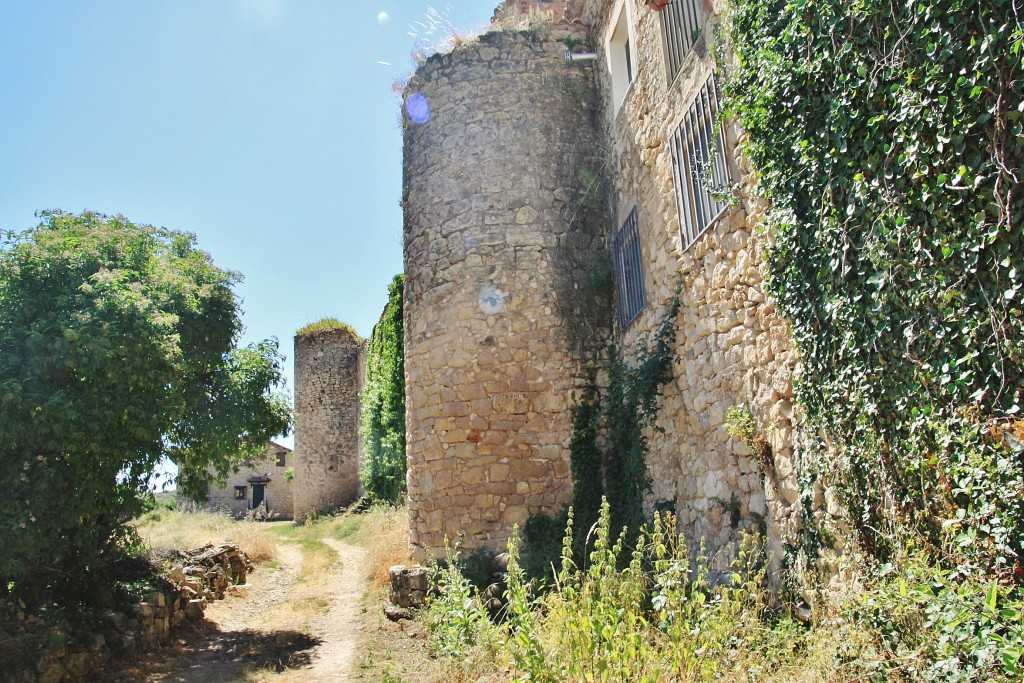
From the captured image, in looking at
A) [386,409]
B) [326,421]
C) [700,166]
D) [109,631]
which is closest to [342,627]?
[109,631]

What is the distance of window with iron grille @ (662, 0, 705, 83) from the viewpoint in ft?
20.5

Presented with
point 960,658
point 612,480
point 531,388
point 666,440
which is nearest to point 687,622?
point 960,658

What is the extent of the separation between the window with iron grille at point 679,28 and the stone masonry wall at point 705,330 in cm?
12

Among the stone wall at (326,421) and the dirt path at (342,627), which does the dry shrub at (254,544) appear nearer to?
the dirt path at (342,627)

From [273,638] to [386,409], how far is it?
8.17 m

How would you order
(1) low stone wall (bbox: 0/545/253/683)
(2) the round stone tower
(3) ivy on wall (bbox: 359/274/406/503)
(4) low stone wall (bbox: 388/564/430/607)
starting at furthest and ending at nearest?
(3) ivy on wall (bbox: 359/274/406/503)
(2) the round stone tower
(4) low stone wall (bbox: 388/564/430/607)
(1) low stone wall (bbox: 0/545/253/683)

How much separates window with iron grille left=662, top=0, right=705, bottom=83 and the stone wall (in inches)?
700

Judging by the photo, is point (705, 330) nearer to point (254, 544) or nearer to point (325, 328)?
point (254, 544)

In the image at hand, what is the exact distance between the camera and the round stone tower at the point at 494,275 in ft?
26.6

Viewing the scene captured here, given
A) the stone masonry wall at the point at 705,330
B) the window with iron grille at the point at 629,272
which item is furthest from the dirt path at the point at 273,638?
the window with iron grille at the point at 629,272

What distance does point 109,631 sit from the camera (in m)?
7.00

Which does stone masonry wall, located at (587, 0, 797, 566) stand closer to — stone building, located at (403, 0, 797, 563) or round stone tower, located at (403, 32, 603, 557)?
stone building, located at (403, 0, 797, 563)

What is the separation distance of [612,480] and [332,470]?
55.1 feet

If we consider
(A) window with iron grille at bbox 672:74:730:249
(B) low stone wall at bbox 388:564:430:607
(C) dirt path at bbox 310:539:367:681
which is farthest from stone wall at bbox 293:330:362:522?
(A) window with iron grille at bbox 672:74:730:249
